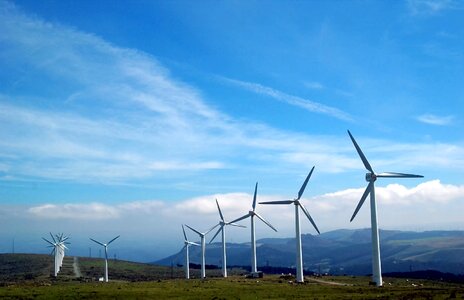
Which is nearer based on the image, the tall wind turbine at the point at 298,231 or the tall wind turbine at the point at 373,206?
the tall wind turbine at the point at 373,206

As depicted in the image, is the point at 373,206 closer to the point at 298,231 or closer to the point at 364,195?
the point at 364,195

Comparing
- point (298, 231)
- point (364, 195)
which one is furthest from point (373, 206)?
point (298, 231)

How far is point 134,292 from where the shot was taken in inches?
3674

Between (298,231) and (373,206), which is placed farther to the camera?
(298,231)

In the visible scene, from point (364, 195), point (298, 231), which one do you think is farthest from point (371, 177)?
point (298, 231)

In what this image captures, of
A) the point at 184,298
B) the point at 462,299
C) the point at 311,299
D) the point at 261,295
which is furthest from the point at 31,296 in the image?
the point at 462,299

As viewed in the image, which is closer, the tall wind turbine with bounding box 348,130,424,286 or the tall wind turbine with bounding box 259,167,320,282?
the tall wind turbine with bounding box 348,130,424,286

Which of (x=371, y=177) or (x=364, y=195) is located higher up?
(x=371, y=177)

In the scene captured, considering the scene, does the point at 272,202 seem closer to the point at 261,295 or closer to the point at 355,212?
the point at 355,212

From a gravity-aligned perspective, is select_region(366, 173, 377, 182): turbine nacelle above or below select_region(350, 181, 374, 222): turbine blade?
above

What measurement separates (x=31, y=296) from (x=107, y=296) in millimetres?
12700

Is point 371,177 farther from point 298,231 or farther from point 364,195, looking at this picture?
point 298,231

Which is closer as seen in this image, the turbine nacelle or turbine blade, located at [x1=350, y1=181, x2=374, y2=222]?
turbine blade, located at [x1=350, y1=181, x2=374, y2=222]

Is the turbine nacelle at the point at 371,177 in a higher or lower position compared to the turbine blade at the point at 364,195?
higher
